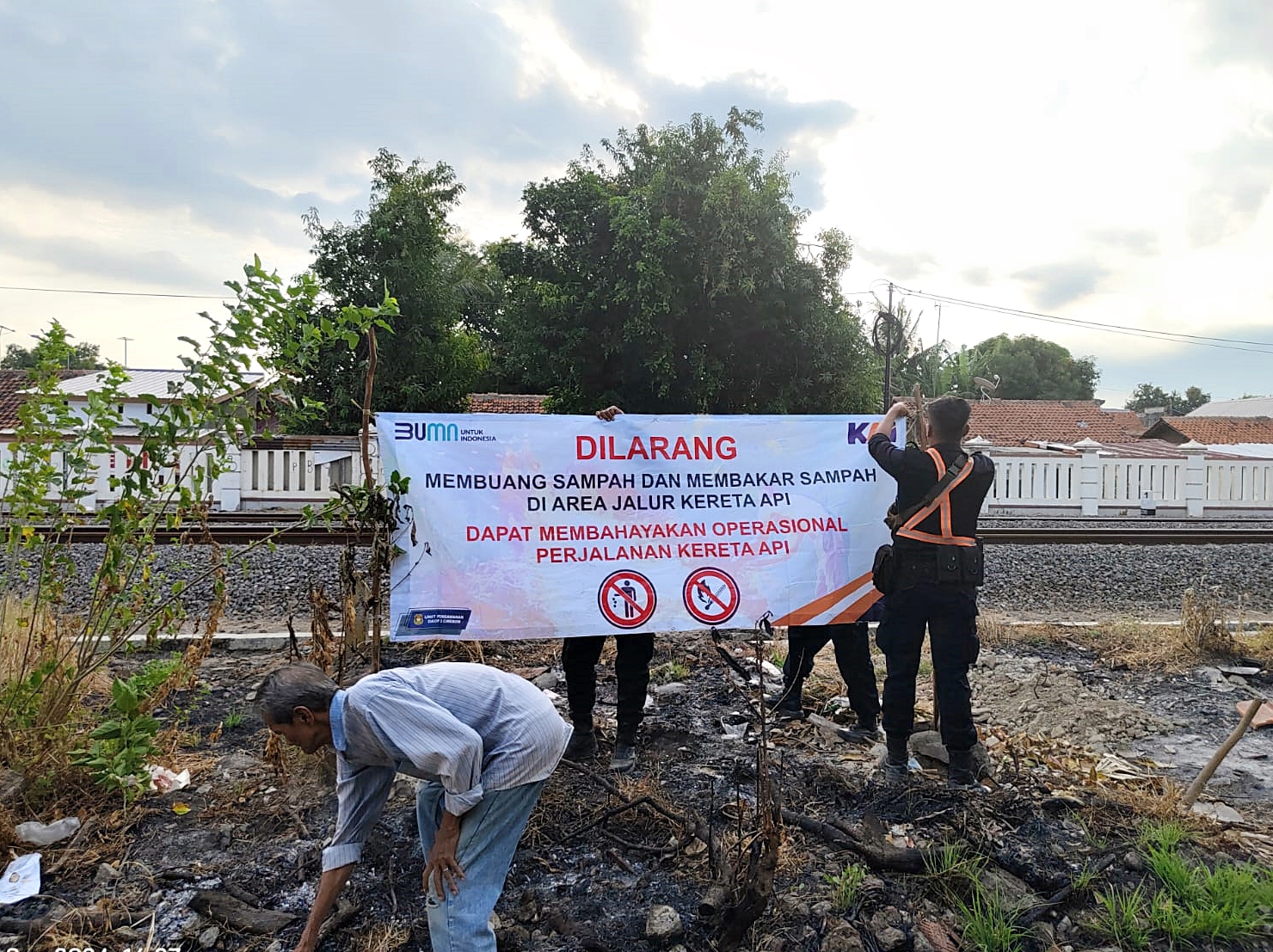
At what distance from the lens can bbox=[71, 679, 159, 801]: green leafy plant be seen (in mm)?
3500

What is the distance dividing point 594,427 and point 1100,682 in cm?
433

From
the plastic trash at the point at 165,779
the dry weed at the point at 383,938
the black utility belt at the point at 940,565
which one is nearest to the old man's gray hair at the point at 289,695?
the dry weed at the point at 383,938

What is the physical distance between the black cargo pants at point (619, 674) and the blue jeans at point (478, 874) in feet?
5.91

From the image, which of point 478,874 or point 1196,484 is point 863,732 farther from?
point 1196,484

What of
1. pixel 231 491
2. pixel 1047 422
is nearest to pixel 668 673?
pixel 231 491

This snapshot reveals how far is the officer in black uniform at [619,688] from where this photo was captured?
422cm

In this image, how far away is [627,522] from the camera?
454cm

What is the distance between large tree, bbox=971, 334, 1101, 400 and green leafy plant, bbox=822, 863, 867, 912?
54.9 m

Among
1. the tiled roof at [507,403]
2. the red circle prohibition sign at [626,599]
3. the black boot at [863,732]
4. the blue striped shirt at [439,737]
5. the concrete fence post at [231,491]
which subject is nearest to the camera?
the blue striped shirt at [439,737]

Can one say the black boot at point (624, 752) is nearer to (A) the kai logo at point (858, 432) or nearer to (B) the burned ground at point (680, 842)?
(B) the burned ground at point (680, 842)

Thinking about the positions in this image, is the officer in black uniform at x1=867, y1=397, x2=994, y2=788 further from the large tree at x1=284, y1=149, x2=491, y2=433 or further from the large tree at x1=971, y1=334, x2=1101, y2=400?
the large tree at x1=971, y1=334, x2=1101, y2=400

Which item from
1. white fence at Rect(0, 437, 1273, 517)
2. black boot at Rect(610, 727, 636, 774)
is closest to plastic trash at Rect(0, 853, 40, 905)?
black boot at Rect(610, 727, 636, 774)

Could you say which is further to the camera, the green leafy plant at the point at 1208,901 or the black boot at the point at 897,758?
the black boot at the point at 897,758

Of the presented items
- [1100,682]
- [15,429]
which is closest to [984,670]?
[1100,682]
